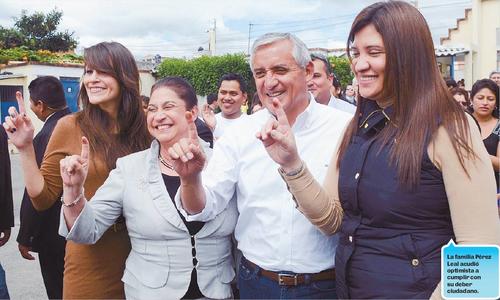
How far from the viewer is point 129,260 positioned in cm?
225

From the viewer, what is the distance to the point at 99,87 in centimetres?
266

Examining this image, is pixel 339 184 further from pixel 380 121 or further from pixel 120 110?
pixel 120 110

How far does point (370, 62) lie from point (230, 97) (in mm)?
4003

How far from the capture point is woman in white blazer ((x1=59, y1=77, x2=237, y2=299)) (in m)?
2.09

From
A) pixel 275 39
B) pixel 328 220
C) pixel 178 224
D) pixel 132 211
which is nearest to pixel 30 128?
pixel 132 211

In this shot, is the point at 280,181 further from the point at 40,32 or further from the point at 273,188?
the point at 40,32

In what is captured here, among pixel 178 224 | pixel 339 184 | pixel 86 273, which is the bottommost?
pixel 86 273

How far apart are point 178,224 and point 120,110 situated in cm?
90

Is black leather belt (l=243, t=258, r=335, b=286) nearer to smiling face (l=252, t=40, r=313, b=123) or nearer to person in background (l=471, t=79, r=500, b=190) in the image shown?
smiling face (l=252, t=40, r=313, b=123)

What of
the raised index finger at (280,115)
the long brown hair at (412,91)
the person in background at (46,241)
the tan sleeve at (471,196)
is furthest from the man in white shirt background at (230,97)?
the tan sleeve at (471,196)

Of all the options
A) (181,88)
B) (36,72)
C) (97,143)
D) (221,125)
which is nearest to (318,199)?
(181,88)

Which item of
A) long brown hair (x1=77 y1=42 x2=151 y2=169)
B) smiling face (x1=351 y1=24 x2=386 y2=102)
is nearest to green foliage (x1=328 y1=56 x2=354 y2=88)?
long brown hair (x1=77 y1=42 x2=151 y2=169)

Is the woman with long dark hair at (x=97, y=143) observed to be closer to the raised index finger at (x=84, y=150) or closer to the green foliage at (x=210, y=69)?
the raised index finger at (x=84, y=150)

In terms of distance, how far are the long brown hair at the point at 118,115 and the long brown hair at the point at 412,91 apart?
1441 mm
